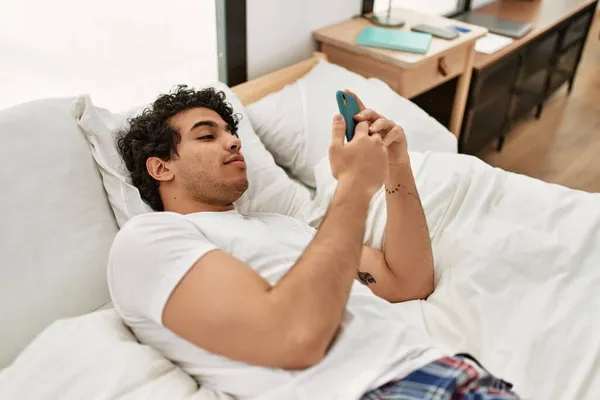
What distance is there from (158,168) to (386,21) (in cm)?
138

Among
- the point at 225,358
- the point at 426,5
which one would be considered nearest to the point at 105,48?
the point at 225,358

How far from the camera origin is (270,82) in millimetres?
1885

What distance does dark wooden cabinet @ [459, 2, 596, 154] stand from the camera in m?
2.50

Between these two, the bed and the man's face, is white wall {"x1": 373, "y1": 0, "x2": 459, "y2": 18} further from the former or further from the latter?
the man's face

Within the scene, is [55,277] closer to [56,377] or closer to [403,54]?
[56,377]

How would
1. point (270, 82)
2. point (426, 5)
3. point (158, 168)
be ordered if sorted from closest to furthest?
point (158, 168)
point (270, 82)
point (426, 5)

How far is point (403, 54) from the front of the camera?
1949 millimetres

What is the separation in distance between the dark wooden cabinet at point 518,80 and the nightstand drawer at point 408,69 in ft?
0.66

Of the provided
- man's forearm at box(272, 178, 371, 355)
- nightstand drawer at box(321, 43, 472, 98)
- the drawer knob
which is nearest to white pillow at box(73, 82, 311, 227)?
man's forearm at box(272, 178, 371, 355)

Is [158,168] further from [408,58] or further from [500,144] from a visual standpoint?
[500,144]

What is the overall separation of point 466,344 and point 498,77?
1796 millimetres

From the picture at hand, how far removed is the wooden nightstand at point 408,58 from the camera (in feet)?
6.43

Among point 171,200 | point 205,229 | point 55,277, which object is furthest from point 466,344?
point 55,277

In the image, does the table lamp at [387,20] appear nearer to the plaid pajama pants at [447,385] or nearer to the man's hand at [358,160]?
the man's hand at [358,160]
